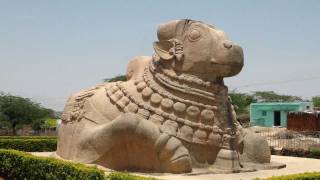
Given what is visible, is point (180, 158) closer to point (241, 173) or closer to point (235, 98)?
point (241, 173)

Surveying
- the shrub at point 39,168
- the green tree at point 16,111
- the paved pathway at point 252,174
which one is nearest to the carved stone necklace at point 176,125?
the paved pathway at point 252,174

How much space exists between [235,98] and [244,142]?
4194 centimetres

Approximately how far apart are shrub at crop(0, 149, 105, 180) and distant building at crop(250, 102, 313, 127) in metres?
31.5

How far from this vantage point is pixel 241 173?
27.9 feet

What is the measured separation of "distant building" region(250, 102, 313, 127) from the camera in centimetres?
3944

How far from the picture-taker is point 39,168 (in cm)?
845

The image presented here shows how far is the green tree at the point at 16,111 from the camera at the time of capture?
38.7 meters

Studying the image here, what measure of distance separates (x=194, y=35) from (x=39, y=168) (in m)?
3.62

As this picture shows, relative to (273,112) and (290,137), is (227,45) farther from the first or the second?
(273,112)

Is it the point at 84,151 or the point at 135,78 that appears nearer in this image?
the point at 84,151

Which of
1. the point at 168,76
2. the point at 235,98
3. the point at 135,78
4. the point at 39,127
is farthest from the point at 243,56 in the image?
the point at 235,98

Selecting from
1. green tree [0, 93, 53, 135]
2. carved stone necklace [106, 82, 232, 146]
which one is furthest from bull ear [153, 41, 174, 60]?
green tree [0, 93, 53, 135]

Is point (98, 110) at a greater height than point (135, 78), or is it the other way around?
point (135, 78)

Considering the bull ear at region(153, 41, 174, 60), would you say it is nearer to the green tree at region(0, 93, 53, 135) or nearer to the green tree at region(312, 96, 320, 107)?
the green tree at region(0, 93, 53, 135)
